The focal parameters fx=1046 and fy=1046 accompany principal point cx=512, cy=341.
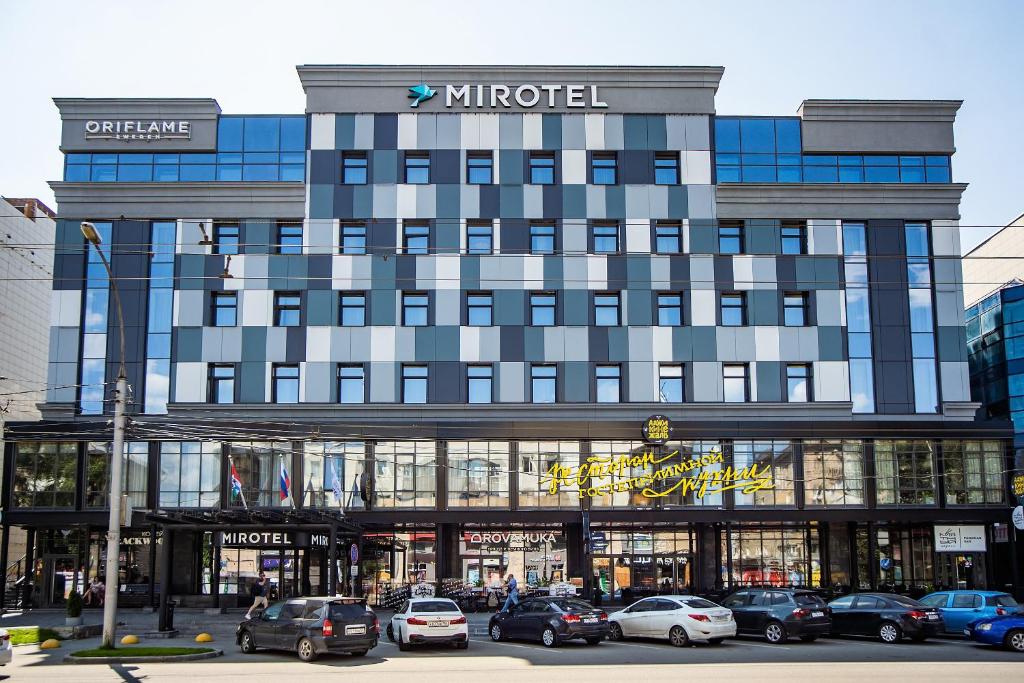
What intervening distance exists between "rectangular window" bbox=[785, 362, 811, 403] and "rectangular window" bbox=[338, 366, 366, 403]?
64.0 feet

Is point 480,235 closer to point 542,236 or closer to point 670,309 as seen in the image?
point 542,236

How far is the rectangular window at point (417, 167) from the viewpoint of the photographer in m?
50.0

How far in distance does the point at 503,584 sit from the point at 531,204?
1771 centimetres

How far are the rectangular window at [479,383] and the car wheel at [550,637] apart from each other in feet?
63.4

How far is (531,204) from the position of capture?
1951 inches

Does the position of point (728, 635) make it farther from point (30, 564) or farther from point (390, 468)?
point (30, 564)

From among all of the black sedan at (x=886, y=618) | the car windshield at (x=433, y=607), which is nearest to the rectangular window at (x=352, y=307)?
the car windshield at (x=433, y=607)

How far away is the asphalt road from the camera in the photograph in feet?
71.6

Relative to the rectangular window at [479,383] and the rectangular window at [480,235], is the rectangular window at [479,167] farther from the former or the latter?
the rectangular window at [479,383]

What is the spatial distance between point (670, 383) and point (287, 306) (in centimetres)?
1811

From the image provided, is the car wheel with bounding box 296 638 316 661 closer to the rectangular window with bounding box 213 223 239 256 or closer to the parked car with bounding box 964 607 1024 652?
the parked car with bounding box 964 607 1024 652

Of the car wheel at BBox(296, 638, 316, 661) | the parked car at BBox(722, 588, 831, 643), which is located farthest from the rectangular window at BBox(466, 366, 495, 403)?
the car wheel at BBox(296, 638, 316, 661)

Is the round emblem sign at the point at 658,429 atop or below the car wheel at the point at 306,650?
atop

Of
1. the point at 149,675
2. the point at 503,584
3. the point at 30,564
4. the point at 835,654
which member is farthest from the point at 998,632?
the point at 30,564
